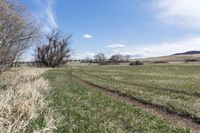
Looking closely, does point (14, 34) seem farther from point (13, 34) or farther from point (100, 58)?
point (100, 58)

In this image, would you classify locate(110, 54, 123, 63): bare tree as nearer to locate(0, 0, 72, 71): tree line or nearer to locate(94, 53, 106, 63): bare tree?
locate(94, 53, 106, 63): bare tree

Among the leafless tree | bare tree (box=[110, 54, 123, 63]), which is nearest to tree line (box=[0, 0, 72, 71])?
the leafless tree

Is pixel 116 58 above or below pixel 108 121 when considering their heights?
below

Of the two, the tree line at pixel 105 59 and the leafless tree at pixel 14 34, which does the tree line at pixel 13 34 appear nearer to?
the leafless tree at pixel 14 34

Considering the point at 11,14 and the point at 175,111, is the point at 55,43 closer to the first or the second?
the point at 11,14

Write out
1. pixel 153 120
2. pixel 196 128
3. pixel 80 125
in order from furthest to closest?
1. pixel 153 120
2. pixel 196 128
3. pixel 80 125

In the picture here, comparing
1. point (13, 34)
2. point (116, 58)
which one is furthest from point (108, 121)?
point (116, 58)

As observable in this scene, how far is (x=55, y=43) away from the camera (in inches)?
3499

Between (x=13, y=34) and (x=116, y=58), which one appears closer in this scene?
(x=13, y=34)

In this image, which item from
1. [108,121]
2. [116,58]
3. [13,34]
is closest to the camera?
[108,121]

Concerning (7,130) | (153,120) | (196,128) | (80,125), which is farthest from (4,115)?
(196,128)

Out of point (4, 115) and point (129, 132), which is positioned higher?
point (4, 115)

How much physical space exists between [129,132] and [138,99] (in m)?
7.95

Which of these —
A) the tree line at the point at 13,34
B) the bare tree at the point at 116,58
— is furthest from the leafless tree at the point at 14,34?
the bare tree at the point at 116,58
